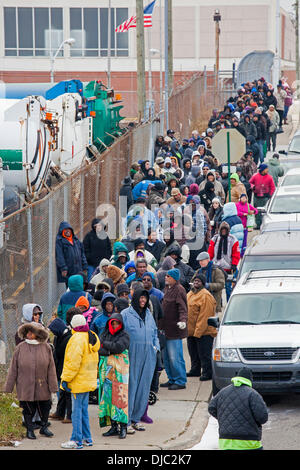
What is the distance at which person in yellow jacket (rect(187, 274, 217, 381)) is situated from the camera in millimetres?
14375

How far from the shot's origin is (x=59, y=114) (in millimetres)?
25109

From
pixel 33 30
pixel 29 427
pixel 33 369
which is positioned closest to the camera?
pixel 33 369

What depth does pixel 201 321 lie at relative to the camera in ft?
47.2

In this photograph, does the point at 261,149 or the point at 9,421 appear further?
the point at 261,149

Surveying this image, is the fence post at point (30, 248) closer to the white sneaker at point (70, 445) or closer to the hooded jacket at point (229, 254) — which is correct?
the hooded jacket at point (229, 254)

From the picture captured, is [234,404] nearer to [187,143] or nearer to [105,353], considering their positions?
[105,353]

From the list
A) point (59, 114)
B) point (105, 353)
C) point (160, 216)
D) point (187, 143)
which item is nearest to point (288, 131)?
point (187, 143)

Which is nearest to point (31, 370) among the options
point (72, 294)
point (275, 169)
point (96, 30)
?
point (72, 294)

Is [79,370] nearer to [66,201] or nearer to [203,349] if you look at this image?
[203,349]

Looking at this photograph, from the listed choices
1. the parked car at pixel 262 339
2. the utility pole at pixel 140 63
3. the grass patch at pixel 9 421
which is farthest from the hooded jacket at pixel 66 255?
the utility pole at pixel 140 63

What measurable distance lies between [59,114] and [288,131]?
66.9ft

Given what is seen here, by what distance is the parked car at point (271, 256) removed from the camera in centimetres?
1619

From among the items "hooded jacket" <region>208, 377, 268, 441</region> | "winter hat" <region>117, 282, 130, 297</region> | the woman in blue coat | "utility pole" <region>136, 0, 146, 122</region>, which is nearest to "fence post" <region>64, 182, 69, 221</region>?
"winter hat" <region>117, 282, 130, 297</region>

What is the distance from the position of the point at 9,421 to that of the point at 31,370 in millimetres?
857
